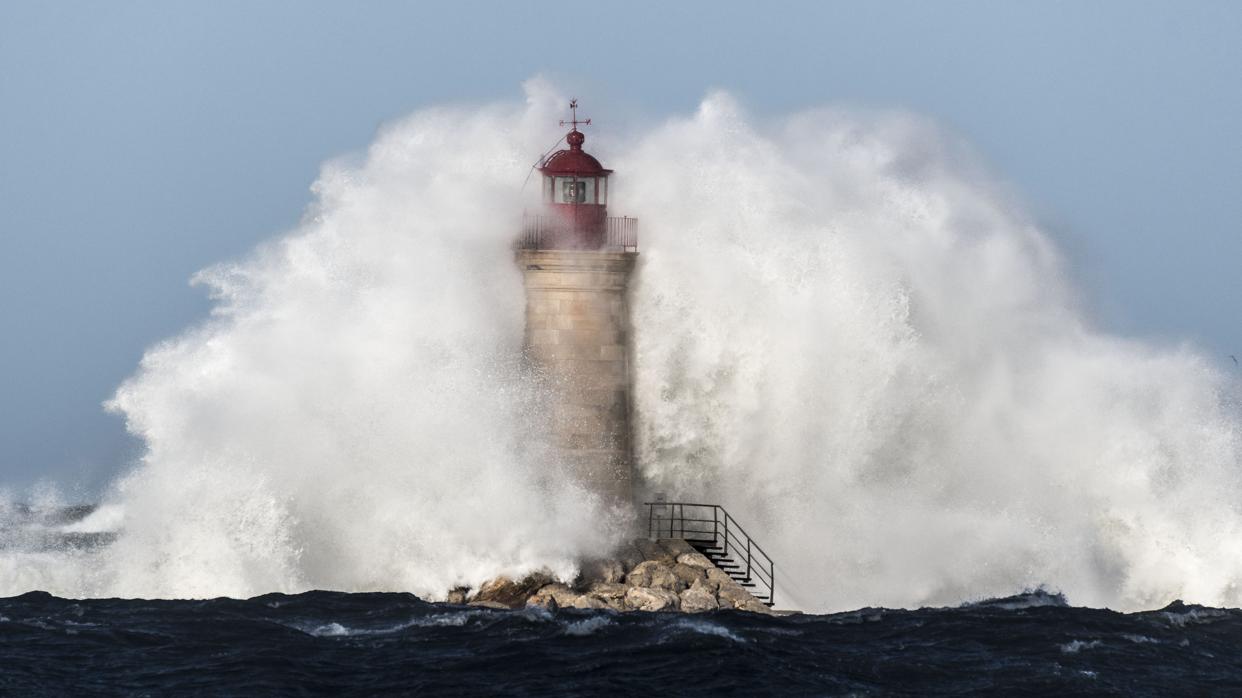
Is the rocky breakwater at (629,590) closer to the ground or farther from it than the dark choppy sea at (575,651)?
A: farther from it

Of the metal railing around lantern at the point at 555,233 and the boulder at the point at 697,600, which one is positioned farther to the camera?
the metal railing around lantern at the point at 555,233

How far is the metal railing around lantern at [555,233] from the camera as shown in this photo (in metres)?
22.3

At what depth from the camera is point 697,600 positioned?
20.5 m

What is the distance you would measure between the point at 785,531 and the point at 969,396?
13.0 feet

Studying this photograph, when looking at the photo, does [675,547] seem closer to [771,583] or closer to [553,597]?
[771,583]

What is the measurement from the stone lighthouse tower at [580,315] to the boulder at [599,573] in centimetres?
123

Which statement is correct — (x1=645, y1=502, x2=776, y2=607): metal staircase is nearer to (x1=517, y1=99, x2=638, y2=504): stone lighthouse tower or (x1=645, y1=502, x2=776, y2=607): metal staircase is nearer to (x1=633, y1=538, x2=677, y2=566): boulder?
(x1=633, y1=538, x2=677, y2=566): boulder

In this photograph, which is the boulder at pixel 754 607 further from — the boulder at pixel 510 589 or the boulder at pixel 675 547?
the boulder at pixel 510 589

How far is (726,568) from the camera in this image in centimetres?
2236

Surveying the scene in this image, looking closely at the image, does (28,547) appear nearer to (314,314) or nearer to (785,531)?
(314,314)

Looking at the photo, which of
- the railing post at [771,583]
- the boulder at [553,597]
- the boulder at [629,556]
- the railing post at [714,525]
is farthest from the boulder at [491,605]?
the railing post at [771,583]

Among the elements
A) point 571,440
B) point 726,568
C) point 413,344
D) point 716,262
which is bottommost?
point 726,568

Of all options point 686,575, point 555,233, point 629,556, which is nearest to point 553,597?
point 629,556

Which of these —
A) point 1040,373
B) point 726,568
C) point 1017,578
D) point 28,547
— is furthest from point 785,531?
point 28,547
